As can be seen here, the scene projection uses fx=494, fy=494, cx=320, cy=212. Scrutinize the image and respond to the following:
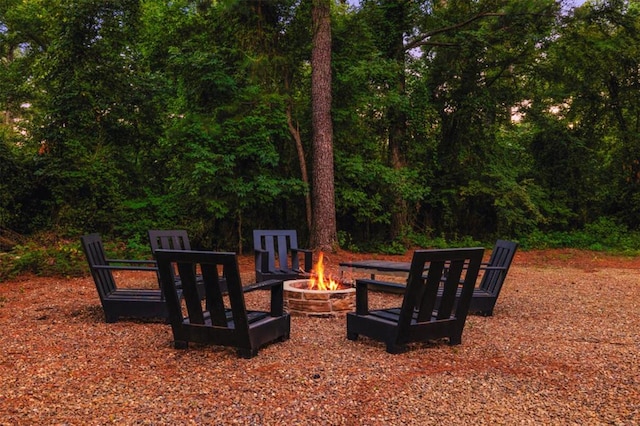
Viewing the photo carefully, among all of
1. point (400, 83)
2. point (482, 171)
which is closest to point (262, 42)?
point (400, 83)

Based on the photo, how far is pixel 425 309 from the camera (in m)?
4.17

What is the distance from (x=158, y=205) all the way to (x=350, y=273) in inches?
233

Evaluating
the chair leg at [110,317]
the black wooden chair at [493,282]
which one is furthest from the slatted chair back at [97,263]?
the black wooden chair at [493,282]

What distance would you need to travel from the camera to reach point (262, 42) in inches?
460

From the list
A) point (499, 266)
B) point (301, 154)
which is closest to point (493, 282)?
point (499, 266)

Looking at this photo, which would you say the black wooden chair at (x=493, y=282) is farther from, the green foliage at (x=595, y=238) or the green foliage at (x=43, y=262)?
the green foliage at (x=595, y=238)

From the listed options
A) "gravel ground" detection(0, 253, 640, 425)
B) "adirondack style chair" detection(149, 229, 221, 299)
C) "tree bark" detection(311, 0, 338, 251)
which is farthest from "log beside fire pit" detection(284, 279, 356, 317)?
"tree bark" detection(311, 0, 338, 251)

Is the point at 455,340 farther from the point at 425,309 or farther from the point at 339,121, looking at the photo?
the point at 339,121

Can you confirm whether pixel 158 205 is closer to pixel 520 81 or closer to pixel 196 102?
pixel 196 102

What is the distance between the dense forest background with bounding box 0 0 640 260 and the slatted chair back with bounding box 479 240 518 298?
583 centimetres

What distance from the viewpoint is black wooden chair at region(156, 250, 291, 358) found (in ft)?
12.4

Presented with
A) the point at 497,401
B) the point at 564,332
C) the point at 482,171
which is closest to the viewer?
the point at 497,401

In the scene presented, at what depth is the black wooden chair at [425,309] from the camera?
398 cm

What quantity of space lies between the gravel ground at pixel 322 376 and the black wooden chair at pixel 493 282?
16 cm
